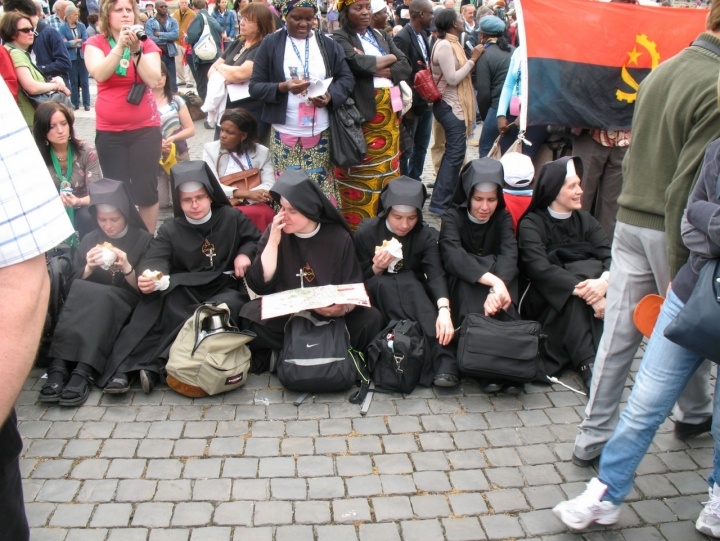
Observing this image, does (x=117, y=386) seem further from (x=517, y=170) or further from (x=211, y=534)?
(x=517, y=170)

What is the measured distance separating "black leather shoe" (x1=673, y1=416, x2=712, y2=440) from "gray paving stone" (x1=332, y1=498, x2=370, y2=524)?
1.83 meters

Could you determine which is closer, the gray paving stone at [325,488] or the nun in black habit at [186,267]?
the gray paving stone at [325,488]

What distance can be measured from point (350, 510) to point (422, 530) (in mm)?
352

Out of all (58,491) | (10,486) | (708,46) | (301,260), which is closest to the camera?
(10,486)

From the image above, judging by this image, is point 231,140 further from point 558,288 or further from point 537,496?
point 537,496

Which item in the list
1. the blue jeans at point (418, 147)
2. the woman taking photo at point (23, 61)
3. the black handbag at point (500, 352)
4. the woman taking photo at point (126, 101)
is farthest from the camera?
the blue jeans at point (418, 147)

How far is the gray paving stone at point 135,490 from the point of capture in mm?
3320

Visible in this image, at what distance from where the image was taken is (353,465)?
11.8 ft

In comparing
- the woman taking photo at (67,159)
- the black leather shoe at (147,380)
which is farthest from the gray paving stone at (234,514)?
the woman taking photo at (67,159)

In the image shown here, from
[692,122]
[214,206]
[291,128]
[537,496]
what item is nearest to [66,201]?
[214,206]

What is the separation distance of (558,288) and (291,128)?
2.54m

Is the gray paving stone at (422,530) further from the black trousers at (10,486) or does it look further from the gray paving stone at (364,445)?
the black trousers at (10,486)

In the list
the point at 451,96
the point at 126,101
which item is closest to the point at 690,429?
the point at 451,96

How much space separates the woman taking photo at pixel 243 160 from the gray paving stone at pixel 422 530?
10.5ft
